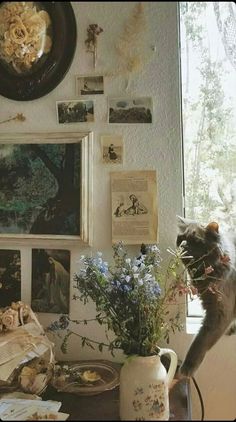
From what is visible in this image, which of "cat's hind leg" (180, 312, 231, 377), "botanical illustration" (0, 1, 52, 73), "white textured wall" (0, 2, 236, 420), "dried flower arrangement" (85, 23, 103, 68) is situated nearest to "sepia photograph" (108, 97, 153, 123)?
"white textured wall" (0, 2, 236, 420)

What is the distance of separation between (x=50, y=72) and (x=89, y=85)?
0.15m

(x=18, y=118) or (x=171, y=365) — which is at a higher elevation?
(x=18, y=118)

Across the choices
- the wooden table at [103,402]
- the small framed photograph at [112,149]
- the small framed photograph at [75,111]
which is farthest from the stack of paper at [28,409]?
the small framed photograph at [75,111]

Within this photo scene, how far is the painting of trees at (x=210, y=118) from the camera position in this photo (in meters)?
1.14

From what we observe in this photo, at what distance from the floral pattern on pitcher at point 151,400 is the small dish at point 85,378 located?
0.24 metres

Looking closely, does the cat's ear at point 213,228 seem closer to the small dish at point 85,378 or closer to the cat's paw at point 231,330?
the cat's paw at point 231,330

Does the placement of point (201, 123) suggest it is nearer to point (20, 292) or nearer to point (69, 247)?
point (69, 247)

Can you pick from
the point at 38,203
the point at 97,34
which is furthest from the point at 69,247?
the point at 97,34

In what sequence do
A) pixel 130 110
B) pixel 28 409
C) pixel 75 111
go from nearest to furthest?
pixel 28 409, pixel 130 110, pixel 75 111

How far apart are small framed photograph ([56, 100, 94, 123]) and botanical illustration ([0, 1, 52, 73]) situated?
0.15m

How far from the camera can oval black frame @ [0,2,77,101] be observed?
1215mm

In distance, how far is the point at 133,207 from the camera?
49.2 inches

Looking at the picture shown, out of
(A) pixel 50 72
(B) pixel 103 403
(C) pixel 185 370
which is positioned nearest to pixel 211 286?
(C) pixel 185 370

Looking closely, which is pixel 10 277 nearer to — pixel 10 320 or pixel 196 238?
→ pixel 10 320
